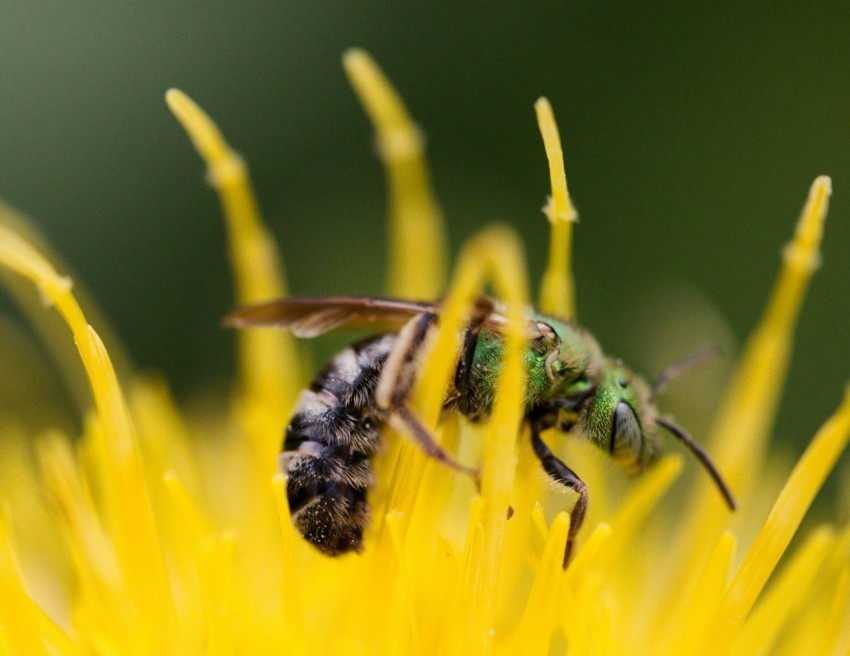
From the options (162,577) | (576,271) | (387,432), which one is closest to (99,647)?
(162,577)

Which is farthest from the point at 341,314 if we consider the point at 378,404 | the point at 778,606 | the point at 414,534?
the point at 778,606

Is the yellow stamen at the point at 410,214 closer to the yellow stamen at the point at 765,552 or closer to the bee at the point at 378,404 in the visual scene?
the bee at the point at 378,404

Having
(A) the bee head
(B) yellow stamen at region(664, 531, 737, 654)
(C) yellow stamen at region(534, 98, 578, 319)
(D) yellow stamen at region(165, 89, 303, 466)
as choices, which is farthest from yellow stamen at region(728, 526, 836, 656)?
(D) yellow stamen at region(165, 89, 303, 466)

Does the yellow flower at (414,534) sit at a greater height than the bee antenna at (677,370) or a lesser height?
lesser

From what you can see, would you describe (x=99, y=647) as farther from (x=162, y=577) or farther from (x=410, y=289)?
(x=410, y=289)

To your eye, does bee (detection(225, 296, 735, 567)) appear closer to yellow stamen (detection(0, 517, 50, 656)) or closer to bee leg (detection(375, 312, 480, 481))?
bee leg (detection(375, 312, 480, 481))

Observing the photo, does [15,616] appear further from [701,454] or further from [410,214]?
[410,214]

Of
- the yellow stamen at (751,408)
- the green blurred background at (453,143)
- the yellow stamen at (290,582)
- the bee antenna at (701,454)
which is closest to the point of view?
the yellow stamen at (290,582)

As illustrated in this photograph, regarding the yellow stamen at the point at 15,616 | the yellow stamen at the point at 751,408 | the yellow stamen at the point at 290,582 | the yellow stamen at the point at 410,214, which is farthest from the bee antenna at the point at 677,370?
the yellow stamen at the point at 15,616
